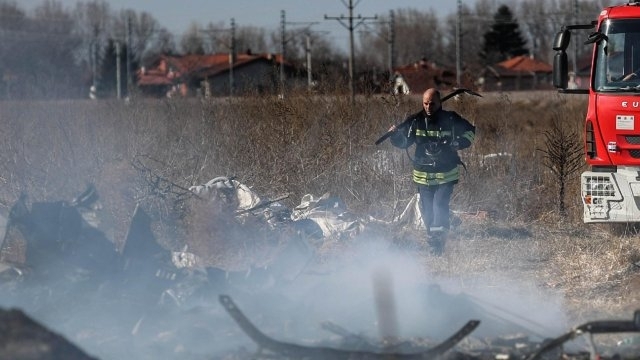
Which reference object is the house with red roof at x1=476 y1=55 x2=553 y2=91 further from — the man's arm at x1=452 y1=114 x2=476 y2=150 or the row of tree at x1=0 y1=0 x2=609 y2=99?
the man's arm at x1=452 y1=114 x2=476 y2=150

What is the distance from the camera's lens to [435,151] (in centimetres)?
1092

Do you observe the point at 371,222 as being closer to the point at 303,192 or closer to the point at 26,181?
the point at 303,192

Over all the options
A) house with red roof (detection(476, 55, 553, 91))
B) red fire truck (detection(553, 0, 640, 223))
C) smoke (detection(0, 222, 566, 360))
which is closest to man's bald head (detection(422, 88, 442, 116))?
red fire truck (detection(553, 0, 640, 223))

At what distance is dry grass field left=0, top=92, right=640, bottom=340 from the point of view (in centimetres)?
1166

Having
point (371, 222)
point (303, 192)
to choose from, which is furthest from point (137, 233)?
point (303, 192)

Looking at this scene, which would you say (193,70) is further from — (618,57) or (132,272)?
(132,272)

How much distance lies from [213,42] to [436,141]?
58876mm

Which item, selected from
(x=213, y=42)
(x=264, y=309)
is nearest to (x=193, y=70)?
(x=213, y=42)

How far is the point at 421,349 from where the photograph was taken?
7.11m

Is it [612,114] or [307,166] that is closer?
[612,114]

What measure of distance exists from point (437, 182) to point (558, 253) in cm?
165

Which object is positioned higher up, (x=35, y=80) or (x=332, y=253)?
(x=35, y=80)

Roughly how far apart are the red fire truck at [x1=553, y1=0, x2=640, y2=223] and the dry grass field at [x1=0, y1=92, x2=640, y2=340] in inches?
19.2

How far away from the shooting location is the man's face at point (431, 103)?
10.9m
